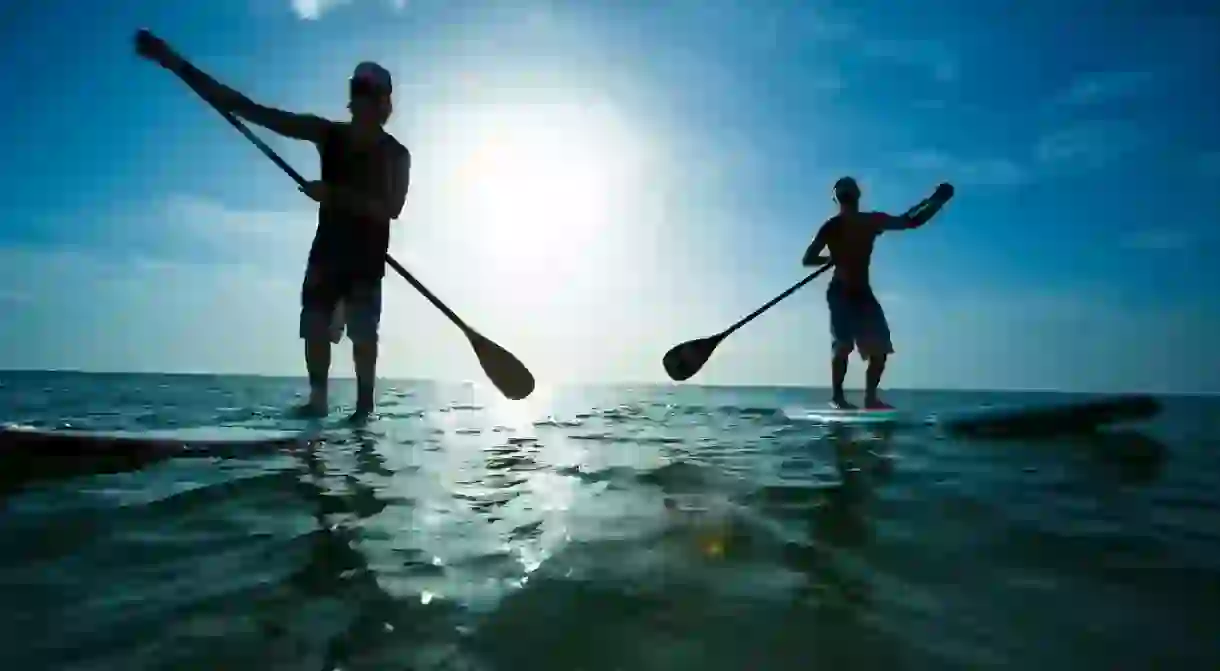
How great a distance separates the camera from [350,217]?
5.73 meters

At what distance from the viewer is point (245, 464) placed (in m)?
4.30

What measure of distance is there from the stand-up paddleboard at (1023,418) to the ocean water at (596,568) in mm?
2738

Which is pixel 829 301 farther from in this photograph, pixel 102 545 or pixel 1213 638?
pixel 102 545

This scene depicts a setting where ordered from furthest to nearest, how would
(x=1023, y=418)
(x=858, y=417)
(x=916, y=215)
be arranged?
(x=916, y=215)
(x=858, y=417)
(x=1023, y=418)

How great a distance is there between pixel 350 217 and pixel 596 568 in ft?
14.3

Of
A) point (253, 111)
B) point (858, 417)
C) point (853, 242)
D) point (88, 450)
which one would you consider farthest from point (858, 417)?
A: point (88, 450)

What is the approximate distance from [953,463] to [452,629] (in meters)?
4.66

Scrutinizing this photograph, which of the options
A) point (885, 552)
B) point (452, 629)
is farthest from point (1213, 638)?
point (452, 629)

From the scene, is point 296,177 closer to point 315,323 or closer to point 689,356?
point 315,323

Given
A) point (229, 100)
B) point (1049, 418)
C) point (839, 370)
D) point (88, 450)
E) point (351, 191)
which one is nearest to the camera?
point (88, 450)

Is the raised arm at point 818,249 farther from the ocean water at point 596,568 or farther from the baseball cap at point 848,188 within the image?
the ocean water at point 596,568

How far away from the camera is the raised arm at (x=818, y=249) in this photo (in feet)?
30.7

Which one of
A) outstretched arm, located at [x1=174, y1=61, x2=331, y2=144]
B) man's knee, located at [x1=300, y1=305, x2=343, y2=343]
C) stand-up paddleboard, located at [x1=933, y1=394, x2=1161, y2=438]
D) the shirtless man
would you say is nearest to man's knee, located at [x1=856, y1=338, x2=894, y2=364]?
the shirtless man

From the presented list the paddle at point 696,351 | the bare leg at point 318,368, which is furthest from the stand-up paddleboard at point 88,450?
the paddle at point 696,351
